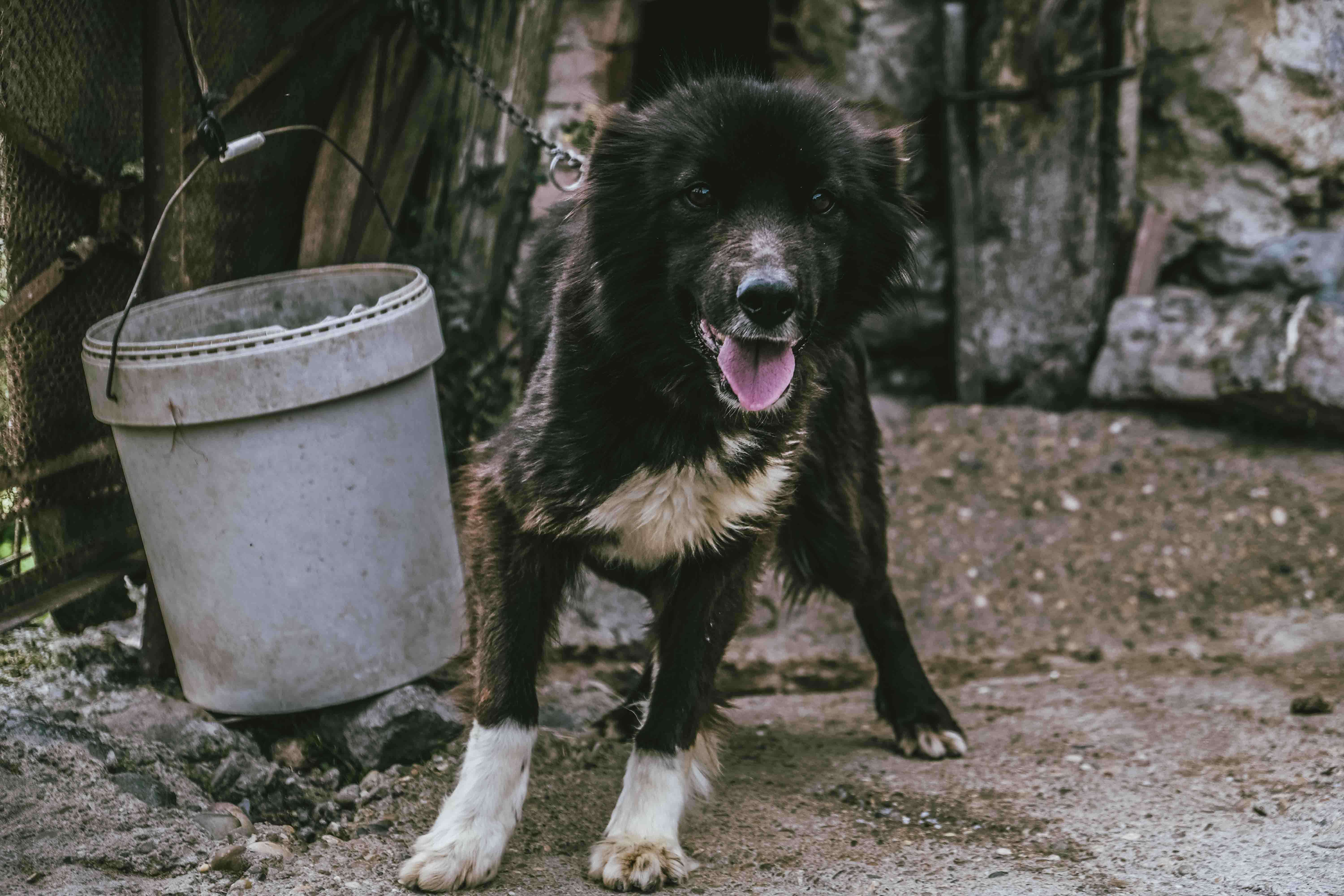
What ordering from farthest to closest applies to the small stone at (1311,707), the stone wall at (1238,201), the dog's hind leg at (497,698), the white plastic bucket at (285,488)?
the stone wall at (1238,201) → the small stone at (1311,707) → the white plastic bucket at (285,488) → the dog's hind leg at (497,698)

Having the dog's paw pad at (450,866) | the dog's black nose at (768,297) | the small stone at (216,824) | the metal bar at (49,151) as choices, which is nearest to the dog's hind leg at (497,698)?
the dog's paw pad at (450,866)

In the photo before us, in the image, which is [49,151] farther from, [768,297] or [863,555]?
[863,555]

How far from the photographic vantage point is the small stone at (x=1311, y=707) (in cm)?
315

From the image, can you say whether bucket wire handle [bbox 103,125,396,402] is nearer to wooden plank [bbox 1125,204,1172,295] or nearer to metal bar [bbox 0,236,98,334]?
metal bar [bbox 0,236,98,334]

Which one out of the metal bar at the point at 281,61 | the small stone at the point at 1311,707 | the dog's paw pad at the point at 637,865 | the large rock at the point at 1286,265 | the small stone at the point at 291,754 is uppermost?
the metal bar at the point at 281,61

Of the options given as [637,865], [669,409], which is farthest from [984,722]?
[669,409]

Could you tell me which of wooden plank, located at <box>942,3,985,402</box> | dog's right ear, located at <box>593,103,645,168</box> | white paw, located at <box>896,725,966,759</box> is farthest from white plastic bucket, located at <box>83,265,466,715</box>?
wooden plank, located at <box>942,3,985,402</box>

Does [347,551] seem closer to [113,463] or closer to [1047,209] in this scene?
[113,463]

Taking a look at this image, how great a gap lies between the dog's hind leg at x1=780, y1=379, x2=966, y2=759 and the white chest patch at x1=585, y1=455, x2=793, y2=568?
0.52m

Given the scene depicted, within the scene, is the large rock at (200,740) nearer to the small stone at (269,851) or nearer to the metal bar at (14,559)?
the small stone at (269,851)

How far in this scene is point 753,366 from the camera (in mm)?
2281

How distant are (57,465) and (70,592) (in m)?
0.31

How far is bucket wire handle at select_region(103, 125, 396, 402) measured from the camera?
2.47 meters

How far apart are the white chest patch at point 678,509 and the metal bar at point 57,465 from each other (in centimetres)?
133
